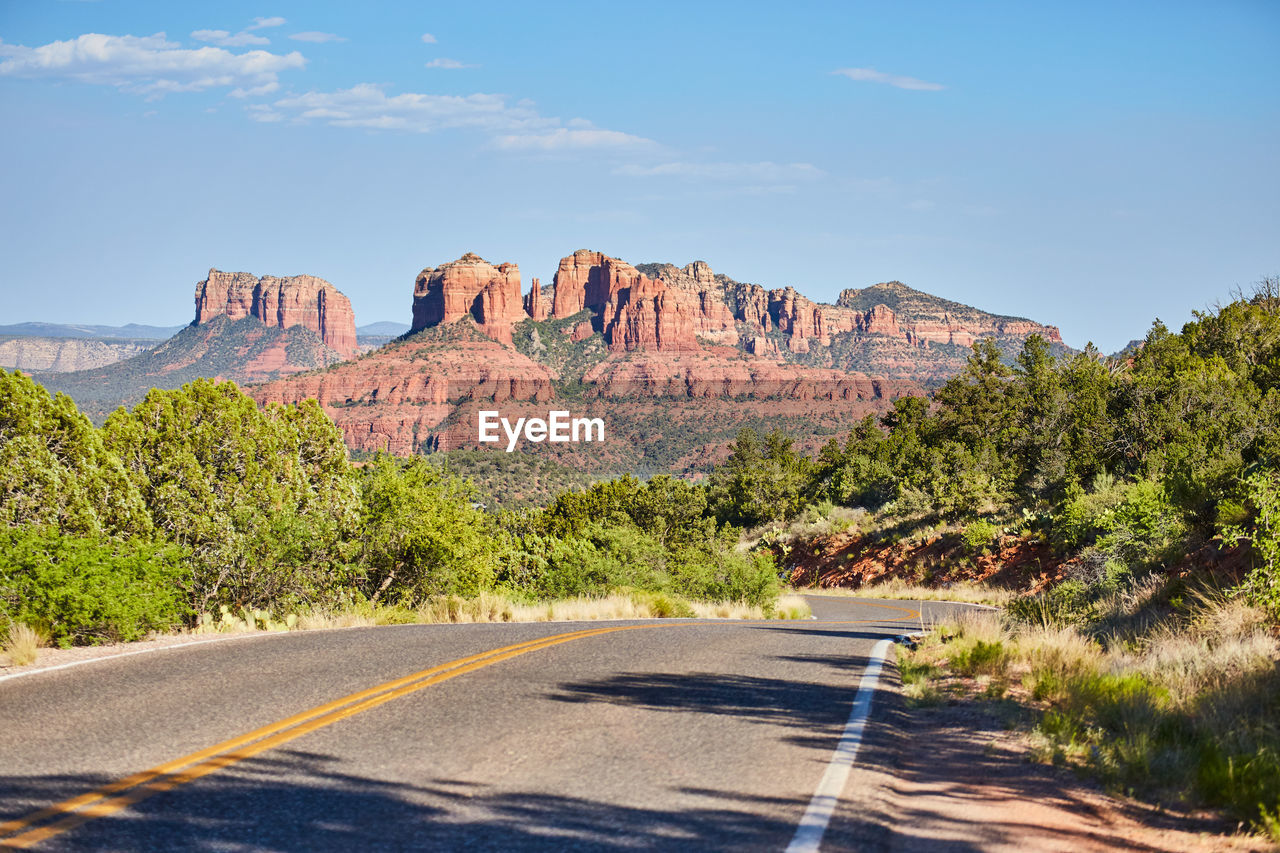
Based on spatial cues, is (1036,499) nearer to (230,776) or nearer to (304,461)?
(304,461)

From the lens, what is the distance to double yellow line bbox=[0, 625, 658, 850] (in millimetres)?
3977

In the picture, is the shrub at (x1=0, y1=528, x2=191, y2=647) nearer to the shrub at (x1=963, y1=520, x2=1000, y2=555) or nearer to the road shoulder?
the road shoulder

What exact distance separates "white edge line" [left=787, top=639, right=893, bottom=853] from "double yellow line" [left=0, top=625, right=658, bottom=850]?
283 cm

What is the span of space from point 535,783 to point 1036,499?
32.2 metres

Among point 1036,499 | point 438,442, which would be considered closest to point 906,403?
point 1036,499

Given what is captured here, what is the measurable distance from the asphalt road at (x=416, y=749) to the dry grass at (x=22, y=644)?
961 mm

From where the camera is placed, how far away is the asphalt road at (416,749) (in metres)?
4.16

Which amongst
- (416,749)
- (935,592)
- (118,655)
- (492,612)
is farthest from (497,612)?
(935,592)

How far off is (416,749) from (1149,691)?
4927 millimetres

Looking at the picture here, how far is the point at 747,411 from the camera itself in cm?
15162

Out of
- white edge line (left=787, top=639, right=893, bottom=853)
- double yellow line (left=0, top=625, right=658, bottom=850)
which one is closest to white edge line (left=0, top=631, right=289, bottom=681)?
double yellow line (left=0, top=625, right=658, bottom=850)

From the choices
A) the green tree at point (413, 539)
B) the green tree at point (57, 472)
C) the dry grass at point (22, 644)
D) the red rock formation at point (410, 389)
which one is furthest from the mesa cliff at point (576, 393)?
the dry grass at point (22, 644)

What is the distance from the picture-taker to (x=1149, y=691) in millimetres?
6910

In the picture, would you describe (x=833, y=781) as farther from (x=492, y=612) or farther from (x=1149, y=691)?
(x=492, y=612)
